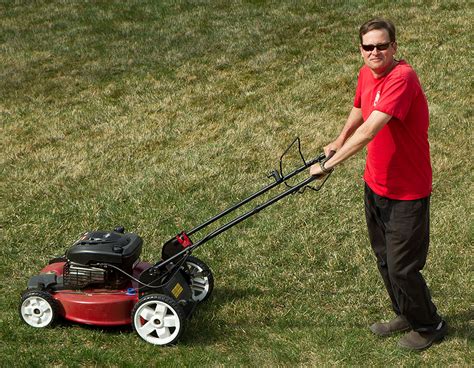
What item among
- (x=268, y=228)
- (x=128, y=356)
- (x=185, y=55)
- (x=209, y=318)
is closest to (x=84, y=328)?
(x=128, y=356)

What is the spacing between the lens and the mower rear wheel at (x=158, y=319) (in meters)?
4.05

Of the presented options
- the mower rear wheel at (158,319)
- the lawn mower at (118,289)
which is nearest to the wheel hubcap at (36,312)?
the lawn mower at (118,289)

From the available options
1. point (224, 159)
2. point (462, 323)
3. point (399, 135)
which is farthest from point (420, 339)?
point (224, 159)

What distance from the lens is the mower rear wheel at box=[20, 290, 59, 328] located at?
4238 mm

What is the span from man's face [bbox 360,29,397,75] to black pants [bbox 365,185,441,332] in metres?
0.71

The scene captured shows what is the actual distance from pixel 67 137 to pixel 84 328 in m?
3.85

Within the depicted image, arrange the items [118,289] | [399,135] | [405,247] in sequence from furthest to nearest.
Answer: [118,289], [405,247], [399,135]

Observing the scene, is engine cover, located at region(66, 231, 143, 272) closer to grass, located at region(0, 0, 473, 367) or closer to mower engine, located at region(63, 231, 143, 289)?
mower engine, located at region(63, 231, 143, 289)

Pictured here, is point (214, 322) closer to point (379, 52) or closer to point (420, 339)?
point (420, 339)

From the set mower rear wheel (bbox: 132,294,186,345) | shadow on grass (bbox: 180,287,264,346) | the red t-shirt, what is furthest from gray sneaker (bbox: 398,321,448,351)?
mower rear wheel (bbox: 132,294,186,345)

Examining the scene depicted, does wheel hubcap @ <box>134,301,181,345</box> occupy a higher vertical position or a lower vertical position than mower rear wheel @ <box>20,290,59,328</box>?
lower

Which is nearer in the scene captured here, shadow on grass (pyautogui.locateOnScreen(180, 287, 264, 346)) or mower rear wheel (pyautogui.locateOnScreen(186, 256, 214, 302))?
shadow on grass (pyautogui.locateOnScreen(180, 287, 264, 346))

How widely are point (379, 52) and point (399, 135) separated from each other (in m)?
0.42

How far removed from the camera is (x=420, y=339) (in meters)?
4.04
